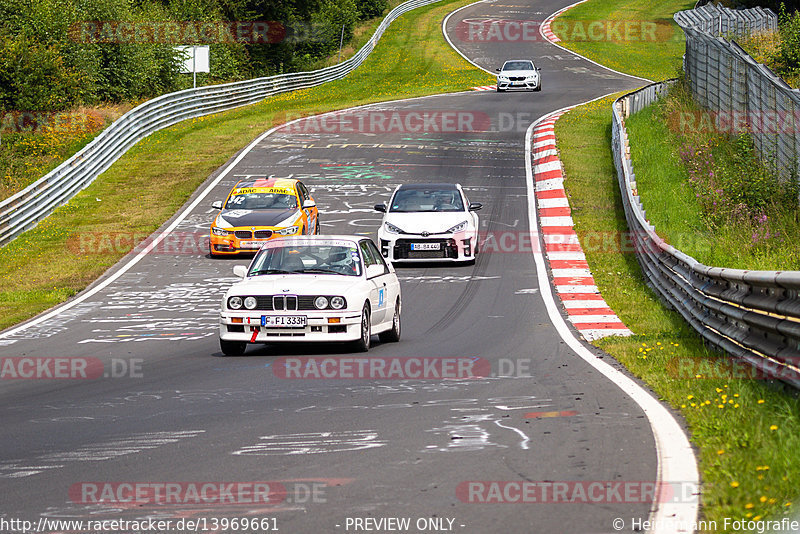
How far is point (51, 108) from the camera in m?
43.8

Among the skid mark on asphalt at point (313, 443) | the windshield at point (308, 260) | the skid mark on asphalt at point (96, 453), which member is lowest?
the skid mark on asphalt at point (96, 453)

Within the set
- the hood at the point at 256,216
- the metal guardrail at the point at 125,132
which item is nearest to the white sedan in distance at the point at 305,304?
the hood at the point at 256,216

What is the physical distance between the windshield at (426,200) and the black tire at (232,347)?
10.0 meters

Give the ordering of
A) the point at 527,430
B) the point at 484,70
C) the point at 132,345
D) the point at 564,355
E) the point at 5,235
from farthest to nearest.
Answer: the point at 484,70 → the point at 5,235 → the point at 132,345 → the point at 564,355 → the point at 527,430

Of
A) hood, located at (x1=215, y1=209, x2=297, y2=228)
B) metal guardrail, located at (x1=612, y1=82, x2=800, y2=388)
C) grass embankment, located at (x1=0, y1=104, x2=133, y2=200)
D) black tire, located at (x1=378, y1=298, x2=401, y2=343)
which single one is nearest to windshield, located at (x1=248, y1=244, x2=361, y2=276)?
black tire, located at (x1=378, y1=298, x2=401, y2=343)

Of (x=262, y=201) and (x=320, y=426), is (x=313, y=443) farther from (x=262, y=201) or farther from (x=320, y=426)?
(x=262, y=201)

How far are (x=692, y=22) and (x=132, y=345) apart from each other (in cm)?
3173

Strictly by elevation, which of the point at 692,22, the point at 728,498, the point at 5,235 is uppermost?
the point at 692,22

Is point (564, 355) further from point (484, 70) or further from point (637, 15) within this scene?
point (637, 15)

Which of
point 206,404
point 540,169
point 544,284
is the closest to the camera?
point 206,404

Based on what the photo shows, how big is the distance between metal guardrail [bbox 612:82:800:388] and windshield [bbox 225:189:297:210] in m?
8.96

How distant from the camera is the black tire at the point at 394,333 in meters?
14.0

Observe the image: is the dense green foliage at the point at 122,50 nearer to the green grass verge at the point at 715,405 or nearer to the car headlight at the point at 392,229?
the car headlight at the point at 392,229

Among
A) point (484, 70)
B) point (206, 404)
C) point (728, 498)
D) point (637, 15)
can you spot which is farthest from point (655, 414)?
point (637, 15)
